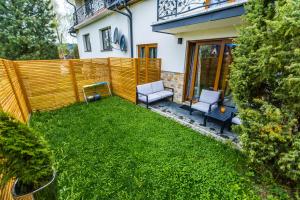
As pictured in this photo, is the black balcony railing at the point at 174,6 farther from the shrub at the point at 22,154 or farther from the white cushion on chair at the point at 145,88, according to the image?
the shrub at the point at 22,154

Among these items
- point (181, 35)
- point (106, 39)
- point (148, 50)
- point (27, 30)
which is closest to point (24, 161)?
point (181, 35)

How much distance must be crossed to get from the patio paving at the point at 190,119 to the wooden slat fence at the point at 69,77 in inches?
49.6

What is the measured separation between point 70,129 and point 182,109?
3772 millimetres

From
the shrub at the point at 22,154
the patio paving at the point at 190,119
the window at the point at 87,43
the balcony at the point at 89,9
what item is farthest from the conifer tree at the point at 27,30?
the shrub at the point at 22,154

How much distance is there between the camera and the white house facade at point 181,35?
4.03 m

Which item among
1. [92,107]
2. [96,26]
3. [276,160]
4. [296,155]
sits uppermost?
[96,26]

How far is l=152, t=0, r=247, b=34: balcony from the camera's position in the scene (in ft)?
10.8

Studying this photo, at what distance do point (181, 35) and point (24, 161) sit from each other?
18.8ft

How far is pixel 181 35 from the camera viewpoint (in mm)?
5719

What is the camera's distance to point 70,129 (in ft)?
14.0

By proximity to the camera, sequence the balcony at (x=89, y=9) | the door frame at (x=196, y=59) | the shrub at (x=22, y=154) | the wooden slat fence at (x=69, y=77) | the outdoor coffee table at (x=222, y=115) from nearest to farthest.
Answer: the shrub at (x=22, y=154) → the outdoor coffee table at (x=222, y=115) → the door frame at (x=196, y=59) → the wooden slat fence at (x=69, y=77) → the balcony at (x=89, y=9)

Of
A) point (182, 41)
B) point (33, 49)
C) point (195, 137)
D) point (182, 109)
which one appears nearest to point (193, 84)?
point (182, 109)

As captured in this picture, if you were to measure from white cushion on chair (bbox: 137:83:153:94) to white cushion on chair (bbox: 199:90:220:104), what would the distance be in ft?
6.70

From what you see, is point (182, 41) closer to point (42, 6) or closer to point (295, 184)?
point (295, 184)
